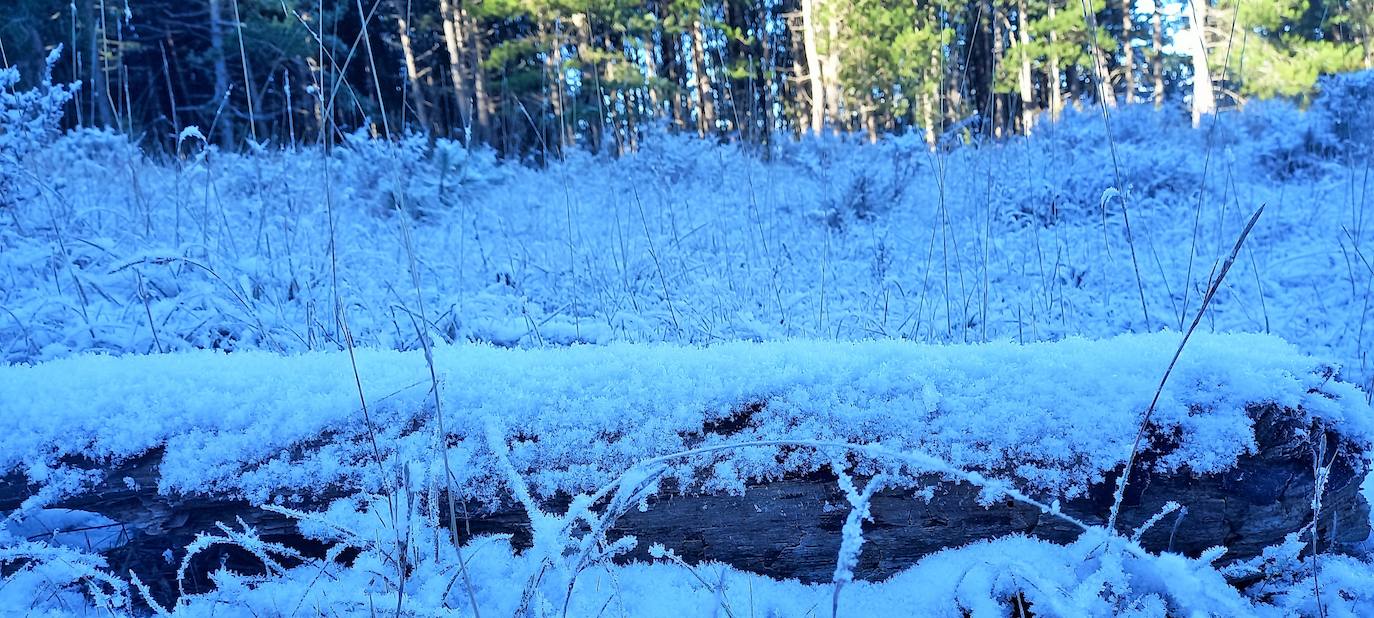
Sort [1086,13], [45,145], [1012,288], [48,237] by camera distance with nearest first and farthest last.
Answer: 1. [1086,13]
2. [48,237]
3. [1012,288]
4. [45,145]

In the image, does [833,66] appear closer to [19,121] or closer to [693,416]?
[19,121]

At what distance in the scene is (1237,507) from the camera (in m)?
1.02

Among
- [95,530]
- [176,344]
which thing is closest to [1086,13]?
[95,530]


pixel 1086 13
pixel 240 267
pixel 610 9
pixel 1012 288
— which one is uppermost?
pixel 610 9

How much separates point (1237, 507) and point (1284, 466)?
87 millimetres

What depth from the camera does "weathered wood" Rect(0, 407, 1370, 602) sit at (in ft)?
3.33

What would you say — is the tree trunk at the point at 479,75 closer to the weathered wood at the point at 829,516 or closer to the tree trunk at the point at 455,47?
the tree trunk at the point at 455,47

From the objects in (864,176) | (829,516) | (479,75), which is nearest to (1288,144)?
(864,176)

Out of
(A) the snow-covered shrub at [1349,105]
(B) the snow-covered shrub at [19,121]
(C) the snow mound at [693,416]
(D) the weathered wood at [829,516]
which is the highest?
(B) the snow-covered shrub at [19,121]

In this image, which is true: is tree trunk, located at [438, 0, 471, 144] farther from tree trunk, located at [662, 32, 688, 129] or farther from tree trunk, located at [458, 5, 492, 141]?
tree trunk, located at [662, 32, 688, 129]

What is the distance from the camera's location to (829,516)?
104cm

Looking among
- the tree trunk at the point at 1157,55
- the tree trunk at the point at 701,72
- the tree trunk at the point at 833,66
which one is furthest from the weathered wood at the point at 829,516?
the tree trunk at the point at 1157,55

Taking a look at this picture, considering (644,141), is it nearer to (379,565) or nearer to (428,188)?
(428,188)

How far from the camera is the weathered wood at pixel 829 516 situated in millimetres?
1014
